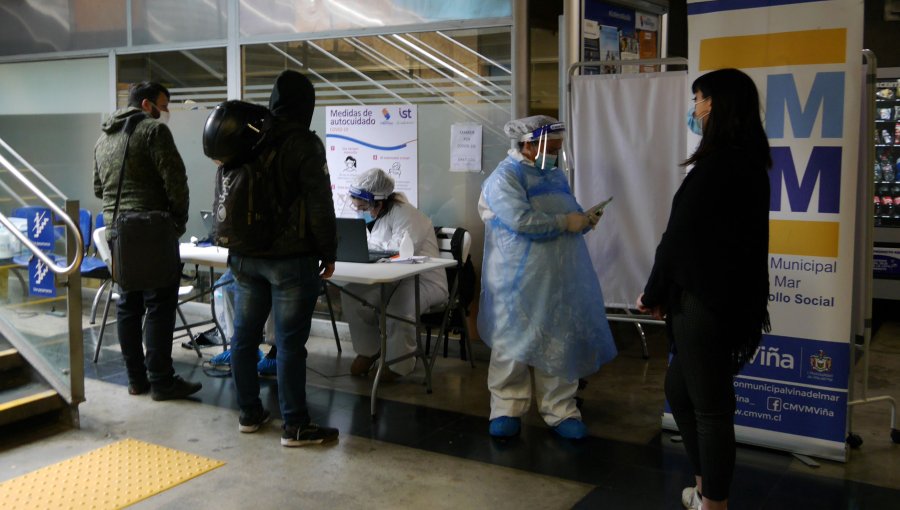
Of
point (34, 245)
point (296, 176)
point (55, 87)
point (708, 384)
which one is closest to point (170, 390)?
point (34, 245)

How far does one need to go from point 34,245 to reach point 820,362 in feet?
11.3

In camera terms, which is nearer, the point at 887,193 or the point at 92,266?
the point at 92,266

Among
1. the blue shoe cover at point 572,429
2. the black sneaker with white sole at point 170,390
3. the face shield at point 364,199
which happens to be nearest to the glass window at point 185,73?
the face shield at point 364,199

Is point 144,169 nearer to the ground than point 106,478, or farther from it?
farther from it

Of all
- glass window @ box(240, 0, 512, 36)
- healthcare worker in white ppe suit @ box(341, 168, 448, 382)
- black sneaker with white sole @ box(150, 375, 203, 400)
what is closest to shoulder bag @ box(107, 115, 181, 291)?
black sneaker with white sole @ box(150, 375, 203, 400)

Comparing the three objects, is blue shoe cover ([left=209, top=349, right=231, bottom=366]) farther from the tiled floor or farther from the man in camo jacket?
the man in camo jacket

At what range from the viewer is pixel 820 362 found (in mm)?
3326

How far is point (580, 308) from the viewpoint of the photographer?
3.63 meters

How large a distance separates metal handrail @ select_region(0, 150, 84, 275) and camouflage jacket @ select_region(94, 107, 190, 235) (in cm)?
31

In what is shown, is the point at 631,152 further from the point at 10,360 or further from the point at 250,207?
the point at 10,360

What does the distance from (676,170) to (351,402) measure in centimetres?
203

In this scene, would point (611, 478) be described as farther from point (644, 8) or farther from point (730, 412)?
point (644, 8)

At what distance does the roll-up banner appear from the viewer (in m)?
3.20

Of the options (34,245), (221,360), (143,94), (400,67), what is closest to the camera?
(34,245)
